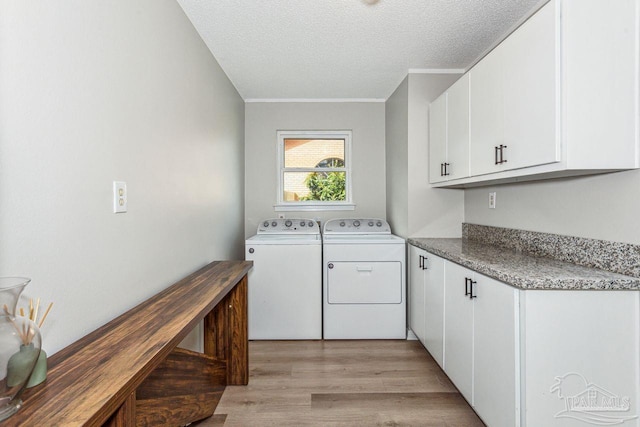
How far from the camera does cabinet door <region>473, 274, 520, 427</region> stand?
1.35 meters

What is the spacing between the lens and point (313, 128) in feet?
12.2

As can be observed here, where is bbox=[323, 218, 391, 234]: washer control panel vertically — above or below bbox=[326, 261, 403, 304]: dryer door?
above

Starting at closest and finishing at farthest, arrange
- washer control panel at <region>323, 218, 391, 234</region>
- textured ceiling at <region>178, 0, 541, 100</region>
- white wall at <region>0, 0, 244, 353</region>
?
white wall at <region>0, 0, 244, 353</region>
textured ceiling at <region>178, 0, 541, 100</region>
washer control panel at <region>323, 218, 391, 234</region>

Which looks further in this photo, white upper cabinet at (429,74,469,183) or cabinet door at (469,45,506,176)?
white upper cabinet at (429,74,469,183)

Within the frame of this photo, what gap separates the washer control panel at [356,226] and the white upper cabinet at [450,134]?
716mm

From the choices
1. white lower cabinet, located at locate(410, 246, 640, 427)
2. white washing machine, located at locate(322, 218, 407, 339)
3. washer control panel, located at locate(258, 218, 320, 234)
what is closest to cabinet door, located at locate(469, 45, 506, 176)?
white lower cabinet, located at locate(410, 246, 640, 427)

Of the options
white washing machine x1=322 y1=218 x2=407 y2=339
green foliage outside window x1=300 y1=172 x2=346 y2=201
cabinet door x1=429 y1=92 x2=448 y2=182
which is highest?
cabinet door x1=429 y1=92 x2=448 y2=182

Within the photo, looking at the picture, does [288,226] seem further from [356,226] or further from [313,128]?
[313,128]

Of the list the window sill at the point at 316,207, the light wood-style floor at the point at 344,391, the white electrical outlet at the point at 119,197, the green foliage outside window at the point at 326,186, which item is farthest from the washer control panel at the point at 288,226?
the white electrical outlet at the point at 119,197

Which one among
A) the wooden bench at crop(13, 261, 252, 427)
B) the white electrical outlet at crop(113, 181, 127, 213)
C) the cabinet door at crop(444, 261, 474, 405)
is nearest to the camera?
the wooden bench at crop(13, 261, 252, 427)

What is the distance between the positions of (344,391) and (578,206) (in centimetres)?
166

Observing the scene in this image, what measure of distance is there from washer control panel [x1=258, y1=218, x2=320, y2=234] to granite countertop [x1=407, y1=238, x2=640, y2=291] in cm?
161

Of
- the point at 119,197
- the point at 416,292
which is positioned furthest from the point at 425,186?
the point at 119,197

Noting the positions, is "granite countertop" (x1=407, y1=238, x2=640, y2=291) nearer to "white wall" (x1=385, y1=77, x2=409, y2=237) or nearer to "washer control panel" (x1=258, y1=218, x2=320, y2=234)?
"white wall" (x1=385, y1=77, x2=409, y2=237)
